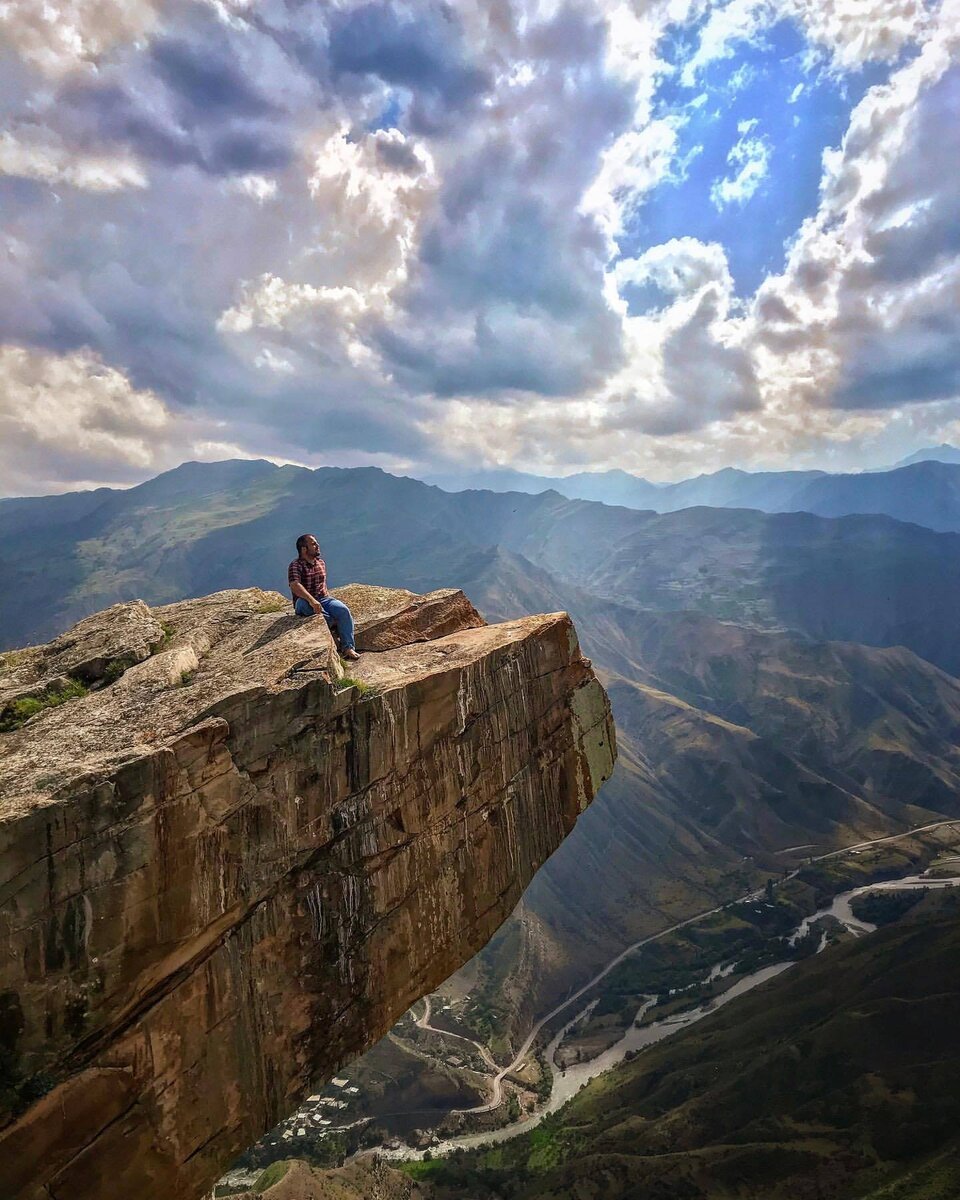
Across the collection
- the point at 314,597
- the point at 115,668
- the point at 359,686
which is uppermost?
the point at 314,597

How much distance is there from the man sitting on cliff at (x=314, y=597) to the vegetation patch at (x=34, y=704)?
750cm

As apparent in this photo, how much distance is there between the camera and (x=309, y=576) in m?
23.9

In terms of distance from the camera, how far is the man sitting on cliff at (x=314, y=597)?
23.3 m

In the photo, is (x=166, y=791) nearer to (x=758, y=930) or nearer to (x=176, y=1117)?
(x=176, y=1117)

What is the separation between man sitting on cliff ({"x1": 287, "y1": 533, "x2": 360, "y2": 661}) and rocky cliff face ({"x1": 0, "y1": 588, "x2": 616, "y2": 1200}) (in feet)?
2.82

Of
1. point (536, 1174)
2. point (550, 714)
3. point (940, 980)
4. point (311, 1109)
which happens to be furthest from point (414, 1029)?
point (550, 714)

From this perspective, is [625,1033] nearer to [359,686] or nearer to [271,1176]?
[271,1176]

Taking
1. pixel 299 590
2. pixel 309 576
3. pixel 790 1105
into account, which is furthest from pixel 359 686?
pixel 790 1105

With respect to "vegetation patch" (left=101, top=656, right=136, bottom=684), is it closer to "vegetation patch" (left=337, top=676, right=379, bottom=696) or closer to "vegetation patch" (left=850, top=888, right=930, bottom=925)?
"vegetation patch" (left=337, top=676, right=379, bottom=696)

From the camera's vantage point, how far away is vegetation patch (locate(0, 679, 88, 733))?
1853 centimetres

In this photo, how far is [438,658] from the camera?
23.1m

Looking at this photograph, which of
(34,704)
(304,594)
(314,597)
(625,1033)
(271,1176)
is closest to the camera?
(34,704)

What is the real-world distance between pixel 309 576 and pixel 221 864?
10.8 m

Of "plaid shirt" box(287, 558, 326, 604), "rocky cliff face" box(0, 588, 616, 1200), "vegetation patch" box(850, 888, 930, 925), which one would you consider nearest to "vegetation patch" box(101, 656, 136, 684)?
"rocky cliff face" box(0, 588, 616, 1200)
